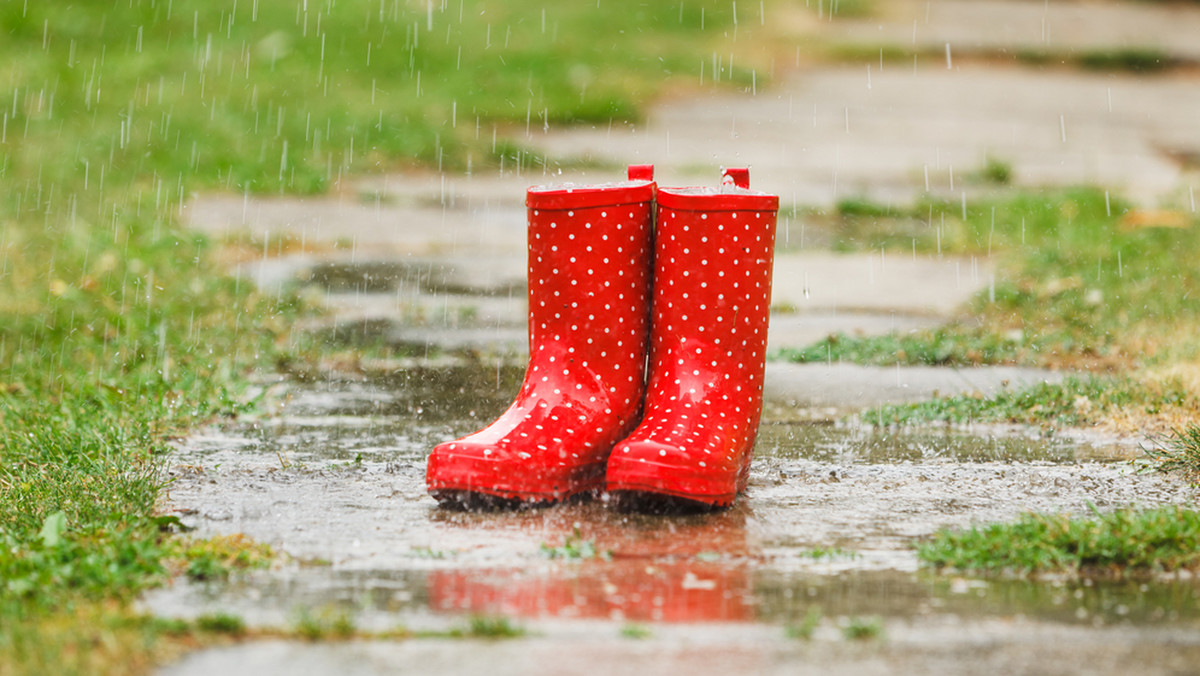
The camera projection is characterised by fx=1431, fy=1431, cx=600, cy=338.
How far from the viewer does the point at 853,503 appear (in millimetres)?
2791

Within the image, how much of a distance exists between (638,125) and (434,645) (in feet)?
23.6

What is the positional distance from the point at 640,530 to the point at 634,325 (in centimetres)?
52

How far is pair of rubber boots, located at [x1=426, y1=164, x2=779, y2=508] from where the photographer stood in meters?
2.82

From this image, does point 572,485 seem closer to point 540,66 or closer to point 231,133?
point 231,133

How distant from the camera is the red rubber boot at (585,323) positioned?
285 cm

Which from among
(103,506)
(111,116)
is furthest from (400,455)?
(111,116)

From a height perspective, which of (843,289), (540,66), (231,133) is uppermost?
(540,66)

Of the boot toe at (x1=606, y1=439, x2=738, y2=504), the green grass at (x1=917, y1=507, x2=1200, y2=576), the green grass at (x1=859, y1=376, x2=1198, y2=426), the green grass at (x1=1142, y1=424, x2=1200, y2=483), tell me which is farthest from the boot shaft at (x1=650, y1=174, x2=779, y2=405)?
the green grass at (x1=1142, y1=424, x2=1200, y2=483)

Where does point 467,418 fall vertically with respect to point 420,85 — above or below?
below

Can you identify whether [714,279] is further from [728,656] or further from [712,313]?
[728,656]

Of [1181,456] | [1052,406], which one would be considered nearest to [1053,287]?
[1052,406]

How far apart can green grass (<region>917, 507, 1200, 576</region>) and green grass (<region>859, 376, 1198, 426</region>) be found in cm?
100

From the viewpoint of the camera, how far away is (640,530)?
2619 millimetres

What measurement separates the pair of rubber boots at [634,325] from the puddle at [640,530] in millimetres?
129
